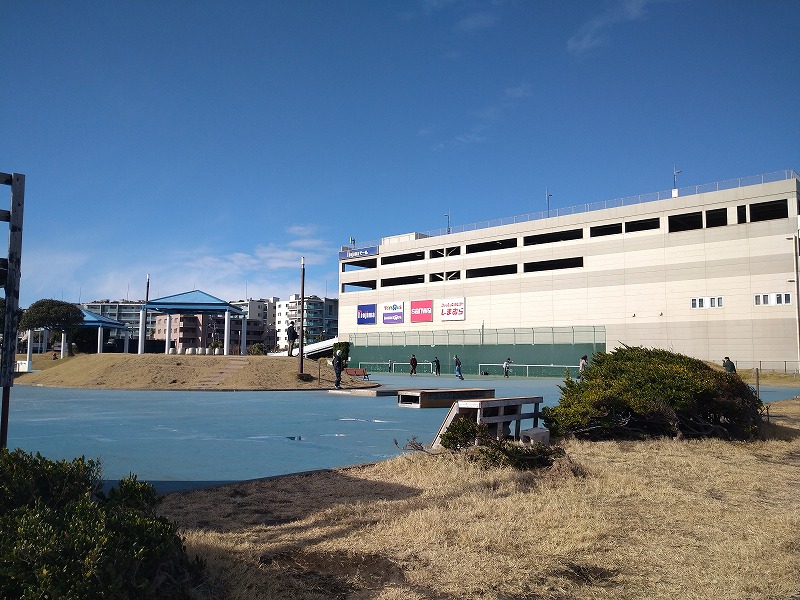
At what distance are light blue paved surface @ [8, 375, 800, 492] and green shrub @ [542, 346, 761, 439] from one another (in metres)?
3.01

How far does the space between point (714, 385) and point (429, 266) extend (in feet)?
184

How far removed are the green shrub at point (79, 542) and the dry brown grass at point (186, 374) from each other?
23987mm

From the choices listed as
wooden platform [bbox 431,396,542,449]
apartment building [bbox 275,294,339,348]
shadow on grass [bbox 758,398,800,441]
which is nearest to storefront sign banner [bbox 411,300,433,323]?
shadow on grass [bbox 758,398,800,441]

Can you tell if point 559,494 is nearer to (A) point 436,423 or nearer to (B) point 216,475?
(B) point 216,475

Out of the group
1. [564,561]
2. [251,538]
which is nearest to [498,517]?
[564,561]

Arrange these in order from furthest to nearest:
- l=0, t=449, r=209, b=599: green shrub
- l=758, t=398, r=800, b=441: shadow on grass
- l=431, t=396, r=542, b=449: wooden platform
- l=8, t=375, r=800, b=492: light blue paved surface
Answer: l=758, t=398, r=800, b=441: shadow on grass → l=431, t=396, r=542, b=449: wooden platform → l=8, t=375, r=800, b=492: light blue paved surface → l=0, t=449, r=209, b=599: green shrub

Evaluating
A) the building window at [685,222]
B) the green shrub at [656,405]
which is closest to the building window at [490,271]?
the building window at [685,222]

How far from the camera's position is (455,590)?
4164mm

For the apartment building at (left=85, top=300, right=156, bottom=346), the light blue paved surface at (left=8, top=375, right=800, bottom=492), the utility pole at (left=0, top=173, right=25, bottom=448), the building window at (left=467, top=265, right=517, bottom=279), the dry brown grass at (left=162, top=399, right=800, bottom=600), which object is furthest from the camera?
the apartment building at (left=85, top=300, right=156, bottom=346)

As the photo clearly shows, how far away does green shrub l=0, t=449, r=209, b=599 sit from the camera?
9.86ft

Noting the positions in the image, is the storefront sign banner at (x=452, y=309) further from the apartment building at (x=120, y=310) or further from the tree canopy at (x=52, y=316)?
the apartment building at (x=120, y=310)

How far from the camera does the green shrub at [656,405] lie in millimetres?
10594

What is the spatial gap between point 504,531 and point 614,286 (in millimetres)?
50034

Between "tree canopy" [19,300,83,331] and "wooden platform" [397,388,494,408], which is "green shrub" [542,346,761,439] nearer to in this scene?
"wooden platform" [397,388,494,408]
